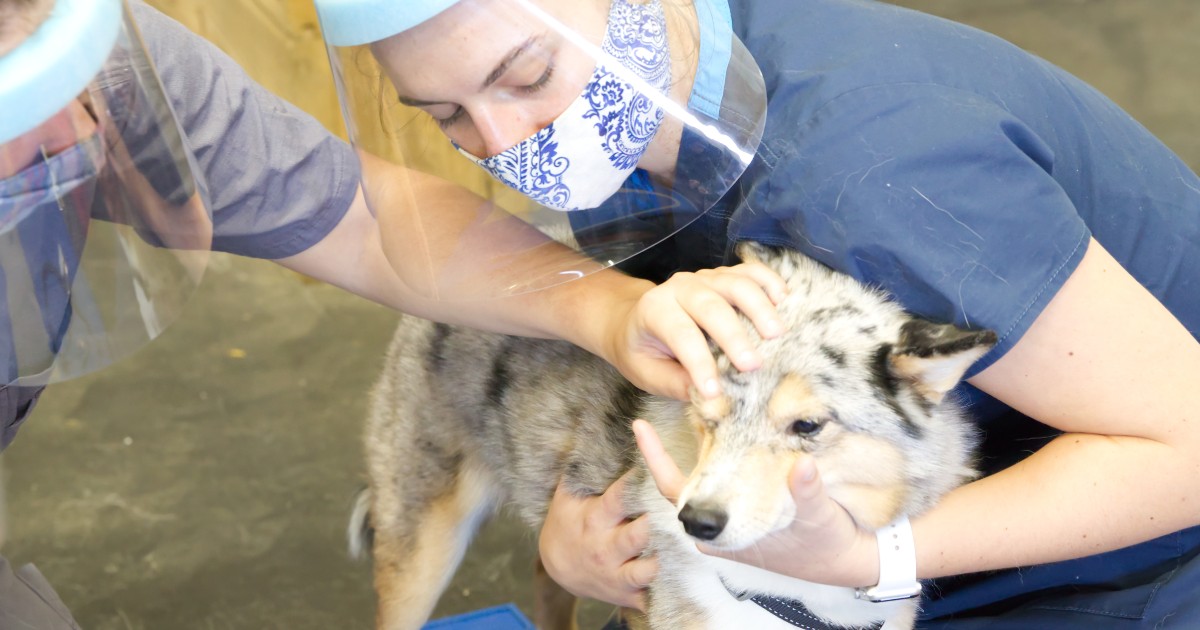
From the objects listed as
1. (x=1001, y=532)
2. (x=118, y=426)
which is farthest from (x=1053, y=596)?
(x=118, y=426)

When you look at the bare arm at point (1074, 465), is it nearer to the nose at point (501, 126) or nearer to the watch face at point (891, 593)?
the watch face at point (891, 593)

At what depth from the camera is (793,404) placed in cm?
143

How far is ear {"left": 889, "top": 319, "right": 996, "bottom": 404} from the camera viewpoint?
4.25 ft

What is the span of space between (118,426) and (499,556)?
4.56ft

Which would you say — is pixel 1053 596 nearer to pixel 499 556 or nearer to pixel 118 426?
pixel 499 556

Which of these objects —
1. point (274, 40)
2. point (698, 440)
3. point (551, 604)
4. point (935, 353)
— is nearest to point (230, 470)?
point (551, 604)

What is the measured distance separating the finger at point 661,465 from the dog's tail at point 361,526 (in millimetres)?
1203

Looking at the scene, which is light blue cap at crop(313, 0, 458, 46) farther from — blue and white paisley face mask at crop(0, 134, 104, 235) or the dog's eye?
the dog's eye

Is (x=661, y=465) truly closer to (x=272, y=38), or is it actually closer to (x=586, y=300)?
(x=586, y=300)

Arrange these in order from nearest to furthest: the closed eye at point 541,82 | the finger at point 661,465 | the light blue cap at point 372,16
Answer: the light blue cap at point 372,16
the closed eye at point 541,82
the finger at point 661,465

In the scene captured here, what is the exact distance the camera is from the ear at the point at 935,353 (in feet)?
4.25

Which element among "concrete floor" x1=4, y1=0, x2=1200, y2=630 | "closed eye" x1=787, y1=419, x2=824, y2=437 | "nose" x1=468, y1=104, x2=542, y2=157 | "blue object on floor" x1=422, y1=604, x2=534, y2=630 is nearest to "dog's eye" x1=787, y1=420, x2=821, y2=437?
"closed eye" x1=787, y1=419, x2=824, y2=437

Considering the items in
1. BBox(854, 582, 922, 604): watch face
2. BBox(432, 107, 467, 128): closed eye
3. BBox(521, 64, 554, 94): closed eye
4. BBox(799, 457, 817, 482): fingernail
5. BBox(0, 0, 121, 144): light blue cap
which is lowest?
BBox(854, 582, 922, 604): watch face

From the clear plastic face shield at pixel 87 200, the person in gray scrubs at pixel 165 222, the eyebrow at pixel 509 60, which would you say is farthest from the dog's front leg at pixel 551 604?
the eyebrow at pixel 509 60
